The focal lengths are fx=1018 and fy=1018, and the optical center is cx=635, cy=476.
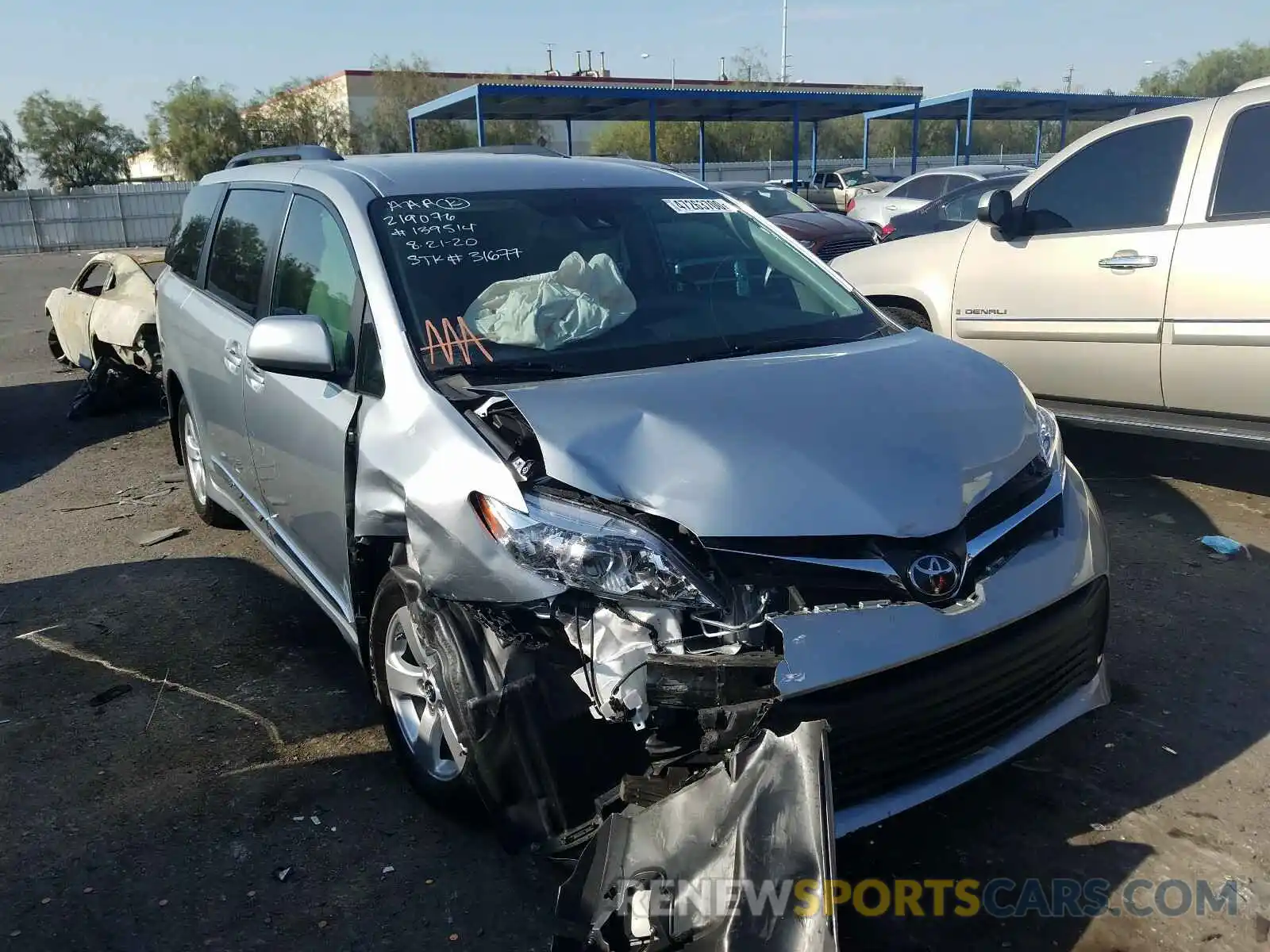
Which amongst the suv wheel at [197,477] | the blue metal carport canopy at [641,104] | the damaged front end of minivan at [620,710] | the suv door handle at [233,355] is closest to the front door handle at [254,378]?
the suv door handle at [233,355]

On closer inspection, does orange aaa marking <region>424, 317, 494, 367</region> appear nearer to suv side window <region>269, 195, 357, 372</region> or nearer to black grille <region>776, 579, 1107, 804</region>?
suv side window <region>269, 195, 357, 372</region>

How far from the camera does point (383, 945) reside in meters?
2.50

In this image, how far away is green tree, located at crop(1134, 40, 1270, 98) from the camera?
6531cm

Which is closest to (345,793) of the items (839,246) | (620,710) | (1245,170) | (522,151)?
(620,710)

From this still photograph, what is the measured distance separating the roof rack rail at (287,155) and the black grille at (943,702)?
2.84 m

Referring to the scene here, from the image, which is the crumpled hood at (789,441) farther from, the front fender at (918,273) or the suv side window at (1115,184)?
the front fender at (918,273)

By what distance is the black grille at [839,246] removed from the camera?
533 inches

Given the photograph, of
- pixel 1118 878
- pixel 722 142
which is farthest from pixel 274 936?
pixel 722 142

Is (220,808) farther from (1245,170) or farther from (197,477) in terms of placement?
(1245,170)

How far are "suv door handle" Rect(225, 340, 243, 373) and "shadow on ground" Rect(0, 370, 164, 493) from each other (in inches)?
150

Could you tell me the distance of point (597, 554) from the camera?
7.59 feet

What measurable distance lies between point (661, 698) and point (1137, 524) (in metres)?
3.81

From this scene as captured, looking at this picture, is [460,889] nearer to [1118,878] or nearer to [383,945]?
[383,945]

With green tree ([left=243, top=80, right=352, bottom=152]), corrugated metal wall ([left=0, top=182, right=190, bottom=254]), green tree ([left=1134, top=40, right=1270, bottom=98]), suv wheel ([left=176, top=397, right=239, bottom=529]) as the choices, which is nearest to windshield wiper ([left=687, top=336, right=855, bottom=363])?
suv wheel ([left=176, top=397, right=239, bottom=529])
